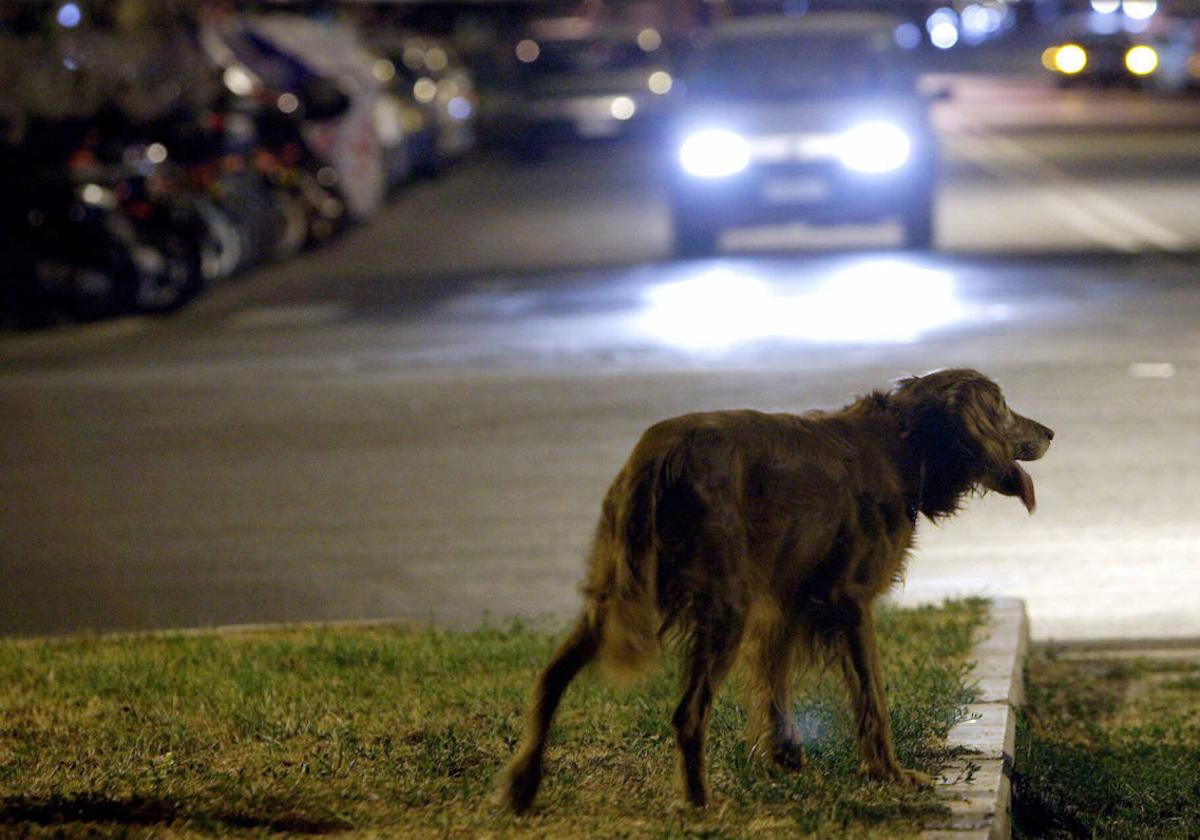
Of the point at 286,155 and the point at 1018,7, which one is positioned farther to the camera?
the point at 1018,7

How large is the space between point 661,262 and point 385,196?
7602 millimetres

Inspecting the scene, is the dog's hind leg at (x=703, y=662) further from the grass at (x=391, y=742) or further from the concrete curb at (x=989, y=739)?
the concrete curb at (x=989, y=739)

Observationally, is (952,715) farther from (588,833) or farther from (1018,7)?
(1018,7)

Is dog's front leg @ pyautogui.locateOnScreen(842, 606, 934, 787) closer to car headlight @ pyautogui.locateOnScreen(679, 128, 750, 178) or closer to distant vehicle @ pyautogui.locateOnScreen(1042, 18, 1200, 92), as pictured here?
car headlight @ pyautogui.locateOnScreen(679, 128, 750, 178)

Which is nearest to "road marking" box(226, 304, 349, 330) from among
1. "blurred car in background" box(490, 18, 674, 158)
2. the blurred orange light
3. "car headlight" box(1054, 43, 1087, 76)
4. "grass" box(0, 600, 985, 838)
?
"grass" box(0, 600, 985, 838)

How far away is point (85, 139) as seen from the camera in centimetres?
1825

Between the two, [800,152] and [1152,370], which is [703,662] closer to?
[1152,370]

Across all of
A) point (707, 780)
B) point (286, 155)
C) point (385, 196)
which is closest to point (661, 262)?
point (286, 155)

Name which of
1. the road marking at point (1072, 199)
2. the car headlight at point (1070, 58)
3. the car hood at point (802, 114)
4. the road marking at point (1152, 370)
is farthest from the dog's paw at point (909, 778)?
the car headlight at point (1070, 58)

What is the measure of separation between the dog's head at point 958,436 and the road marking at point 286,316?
459 inches

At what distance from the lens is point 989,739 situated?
5449mm

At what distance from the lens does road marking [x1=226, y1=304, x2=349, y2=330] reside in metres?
16.5

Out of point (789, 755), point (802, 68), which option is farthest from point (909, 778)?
point (802, 68)

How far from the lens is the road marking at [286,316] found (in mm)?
16547
